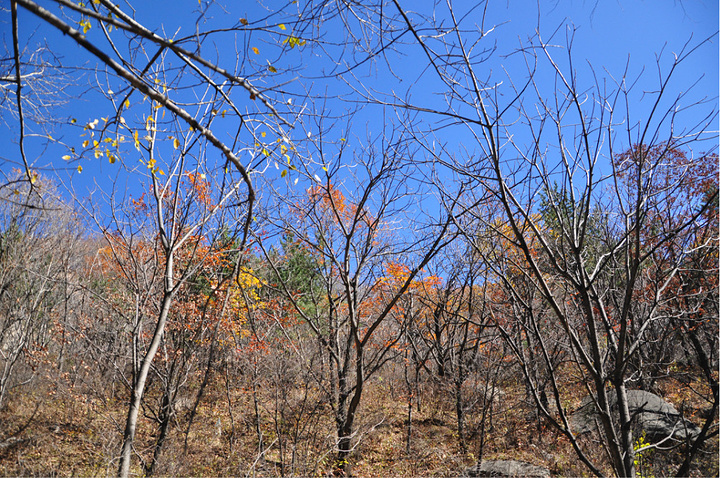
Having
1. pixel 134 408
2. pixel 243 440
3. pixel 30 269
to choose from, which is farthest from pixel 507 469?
pixel 30 269

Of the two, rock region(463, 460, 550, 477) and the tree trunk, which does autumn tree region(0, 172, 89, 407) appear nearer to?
the tree trunk

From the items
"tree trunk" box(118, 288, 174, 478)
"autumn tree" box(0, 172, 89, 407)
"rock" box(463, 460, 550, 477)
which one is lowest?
"rock" box(463, 460, 550, 477)

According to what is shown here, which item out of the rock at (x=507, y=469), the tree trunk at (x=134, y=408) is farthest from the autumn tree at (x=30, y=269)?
the rock at (x=507, y=469)

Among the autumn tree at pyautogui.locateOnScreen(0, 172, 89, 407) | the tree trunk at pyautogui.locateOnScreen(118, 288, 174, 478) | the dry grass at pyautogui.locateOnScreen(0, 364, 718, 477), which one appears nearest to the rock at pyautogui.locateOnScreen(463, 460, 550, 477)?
the dry grass at pyautogui.locateOnScreen(0, 364, 718, 477)

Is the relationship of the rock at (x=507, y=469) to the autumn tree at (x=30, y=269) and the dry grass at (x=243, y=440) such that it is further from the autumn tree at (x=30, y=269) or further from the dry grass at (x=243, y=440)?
the autumn tree at (x=30, y=269)

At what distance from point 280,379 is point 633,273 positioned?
593 centimetres

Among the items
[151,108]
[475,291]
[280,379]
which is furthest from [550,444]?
[151,108]

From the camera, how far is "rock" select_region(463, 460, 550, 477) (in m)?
7.23

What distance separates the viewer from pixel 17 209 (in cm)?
875

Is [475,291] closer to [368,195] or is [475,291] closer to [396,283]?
[396,283]

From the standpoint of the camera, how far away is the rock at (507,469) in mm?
7233

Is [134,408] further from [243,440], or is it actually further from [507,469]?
[243,440]

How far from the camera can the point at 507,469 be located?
7.29 metres

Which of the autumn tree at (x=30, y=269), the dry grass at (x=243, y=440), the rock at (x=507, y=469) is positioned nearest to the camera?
the rock at (x=507, y=469)
